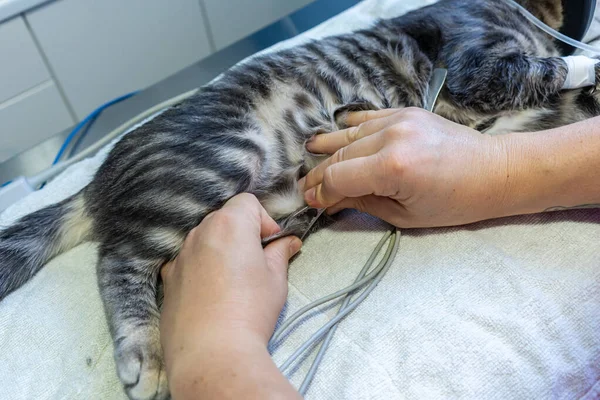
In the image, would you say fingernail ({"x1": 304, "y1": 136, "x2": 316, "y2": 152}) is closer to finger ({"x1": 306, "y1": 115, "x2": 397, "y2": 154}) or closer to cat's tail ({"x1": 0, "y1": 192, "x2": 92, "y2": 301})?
finger ({"x1": 306, "y1": 115, "x2": 397, "y2": 154})

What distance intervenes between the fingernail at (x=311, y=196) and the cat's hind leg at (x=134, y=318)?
1.00ft

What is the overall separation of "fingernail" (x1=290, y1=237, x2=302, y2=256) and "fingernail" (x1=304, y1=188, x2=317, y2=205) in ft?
0.26

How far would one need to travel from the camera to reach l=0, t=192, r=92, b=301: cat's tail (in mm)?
957

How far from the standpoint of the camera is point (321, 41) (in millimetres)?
1278

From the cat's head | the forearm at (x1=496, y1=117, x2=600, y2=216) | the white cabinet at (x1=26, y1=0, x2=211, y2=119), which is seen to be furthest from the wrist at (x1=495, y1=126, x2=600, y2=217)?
the white cabinet at (x1=26, y1=0, x2=211, y2=119)

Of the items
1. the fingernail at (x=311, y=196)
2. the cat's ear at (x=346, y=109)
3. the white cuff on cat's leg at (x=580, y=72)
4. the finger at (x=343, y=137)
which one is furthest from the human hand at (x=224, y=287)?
the white cuff on cat's leg at (x=580, y=72)

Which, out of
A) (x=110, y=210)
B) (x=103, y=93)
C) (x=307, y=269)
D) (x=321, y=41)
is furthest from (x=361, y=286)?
(x=103, y=93)

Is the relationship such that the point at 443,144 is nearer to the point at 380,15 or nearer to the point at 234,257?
the point at 234,257

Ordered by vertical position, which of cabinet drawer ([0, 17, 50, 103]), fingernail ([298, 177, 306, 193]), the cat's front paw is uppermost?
cabinet drawer ([0, 17, 50, 103])

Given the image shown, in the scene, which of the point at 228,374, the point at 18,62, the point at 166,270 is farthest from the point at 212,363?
the point at 18,62

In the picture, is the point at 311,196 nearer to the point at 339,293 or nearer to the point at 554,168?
the point at 339,293

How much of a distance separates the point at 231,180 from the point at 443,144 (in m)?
A: 0.41

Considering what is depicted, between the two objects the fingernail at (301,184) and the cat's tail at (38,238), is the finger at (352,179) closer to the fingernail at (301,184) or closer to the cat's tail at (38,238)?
Result: the fingernail at (301,184)

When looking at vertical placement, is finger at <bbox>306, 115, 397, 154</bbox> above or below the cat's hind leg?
above
